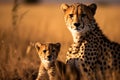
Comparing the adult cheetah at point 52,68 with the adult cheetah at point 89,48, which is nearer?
the adult cheetah at point 52,68

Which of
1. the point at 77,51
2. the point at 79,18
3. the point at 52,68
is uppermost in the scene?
the point at 79,18

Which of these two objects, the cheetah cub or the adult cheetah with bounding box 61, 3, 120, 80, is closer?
the cheetah cub

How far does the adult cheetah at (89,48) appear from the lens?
681cm

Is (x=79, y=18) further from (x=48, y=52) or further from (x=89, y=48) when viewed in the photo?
(x=48, y=52)

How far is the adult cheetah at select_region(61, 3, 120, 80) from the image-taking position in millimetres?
6809

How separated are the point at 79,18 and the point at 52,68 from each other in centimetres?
73

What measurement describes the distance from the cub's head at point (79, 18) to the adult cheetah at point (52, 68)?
1.19 feet

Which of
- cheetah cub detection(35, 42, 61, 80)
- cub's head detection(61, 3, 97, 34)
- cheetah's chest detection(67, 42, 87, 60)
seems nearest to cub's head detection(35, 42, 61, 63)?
cheetah cub detection(35, 42, 61, 80)

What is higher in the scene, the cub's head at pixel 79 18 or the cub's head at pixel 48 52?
the cub's head at pixel 79 18

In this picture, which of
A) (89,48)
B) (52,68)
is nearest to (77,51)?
(89,48)

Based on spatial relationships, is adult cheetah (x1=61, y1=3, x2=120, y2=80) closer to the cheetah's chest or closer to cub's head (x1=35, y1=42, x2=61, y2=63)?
the cheetah's chest

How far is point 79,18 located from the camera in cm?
685

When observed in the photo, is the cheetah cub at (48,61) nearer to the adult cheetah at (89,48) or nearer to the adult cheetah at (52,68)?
the adult cheetah at (52,68)

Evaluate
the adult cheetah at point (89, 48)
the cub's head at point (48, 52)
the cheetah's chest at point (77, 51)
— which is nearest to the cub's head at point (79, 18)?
the adult cheetah at point (89, 48)
